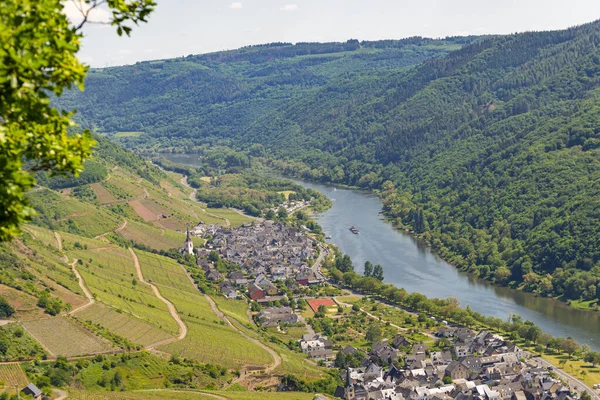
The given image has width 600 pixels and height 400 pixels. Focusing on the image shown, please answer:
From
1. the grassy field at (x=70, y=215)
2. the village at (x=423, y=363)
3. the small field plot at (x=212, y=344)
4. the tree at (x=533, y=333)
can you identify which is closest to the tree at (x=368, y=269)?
the village at (x=423, y=363)

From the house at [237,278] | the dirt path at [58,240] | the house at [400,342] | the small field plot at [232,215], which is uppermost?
the dirt path at [58,240]

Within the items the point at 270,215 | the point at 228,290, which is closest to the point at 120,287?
the point at 228,290

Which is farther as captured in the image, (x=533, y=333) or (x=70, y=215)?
(x=70, y=215)

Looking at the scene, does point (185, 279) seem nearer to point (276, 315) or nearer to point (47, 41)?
point (276, 315)

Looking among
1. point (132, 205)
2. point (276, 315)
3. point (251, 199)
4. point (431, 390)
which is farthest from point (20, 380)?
point (251, 199)

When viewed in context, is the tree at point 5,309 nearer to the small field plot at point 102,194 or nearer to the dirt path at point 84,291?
the dirt path at point 84,291

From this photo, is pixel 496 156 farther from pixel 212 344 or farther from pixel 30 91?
pixel 30 91
